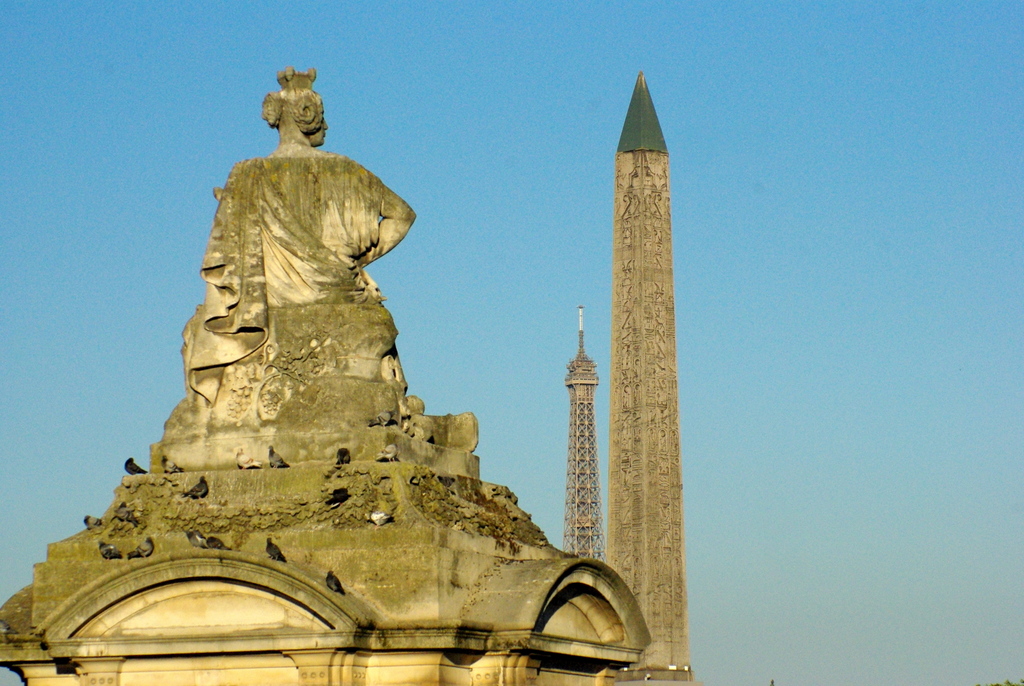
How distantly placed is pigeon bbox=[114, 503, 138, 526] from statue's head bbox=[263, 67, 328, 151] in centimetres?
425

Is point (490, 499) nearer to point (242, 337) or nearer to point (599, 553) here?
point (242, 337)

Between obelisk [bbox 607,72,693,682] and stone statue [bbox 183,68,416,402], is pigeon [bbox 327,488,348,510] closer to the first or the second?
stone statue [bbox 183,68,416,402]

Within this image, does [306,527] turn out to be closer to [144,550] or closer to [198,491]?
[198,491]

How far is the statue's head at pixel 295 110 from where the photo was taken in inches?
912

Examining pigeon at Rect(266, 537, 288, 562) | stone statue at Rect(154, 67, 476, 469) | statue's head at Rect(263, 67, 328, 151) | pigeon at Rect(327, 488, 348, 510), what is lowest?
pigeon at Rect(266, 537, 288, 562)

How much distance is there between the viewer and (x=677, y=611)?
1795 inches

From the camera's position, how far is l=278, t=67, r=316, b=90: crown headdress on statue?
23.2 m

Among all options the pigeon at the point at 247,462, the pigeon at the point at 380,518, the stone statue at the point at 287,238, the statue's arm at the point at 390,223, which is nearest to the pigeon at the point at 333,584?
the pigeon at the point at 380,518

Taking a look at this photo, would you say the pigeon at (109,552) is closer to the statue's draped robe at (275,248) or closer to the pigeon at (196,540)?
the pigeon at (196,540)

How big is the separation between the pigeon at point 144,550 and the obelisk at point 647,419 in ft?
80.7

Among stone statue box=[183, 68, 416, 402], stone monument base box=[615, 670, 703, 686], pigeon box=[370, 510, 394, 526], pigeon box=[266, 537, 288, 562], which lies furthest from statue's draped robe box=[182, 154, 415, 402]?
stone monument base box=[615, 670, 703, 686]

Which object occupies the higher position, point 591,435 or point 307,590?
point 591,435

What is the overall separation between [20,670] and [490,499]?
512 cm

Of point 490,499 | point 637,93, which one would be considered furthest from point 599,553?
point 490,499
